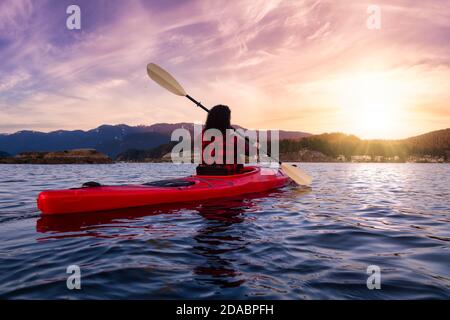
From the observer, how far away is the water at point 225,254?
12.3ft

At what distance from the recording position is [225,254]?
508cm

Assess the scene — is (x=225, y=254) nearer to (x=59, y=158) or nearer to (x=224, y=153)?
(x=224, y=153)

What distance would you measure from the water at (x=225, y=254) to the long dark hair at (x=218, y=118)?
146 inches

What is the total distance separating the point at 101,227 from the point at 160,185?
3412mm

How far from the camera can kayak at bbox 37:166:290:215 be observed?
8.13 metres

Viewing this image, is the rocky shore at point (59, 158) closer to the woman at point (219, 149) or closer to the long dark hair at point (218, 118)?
the woman at point (219, 149)

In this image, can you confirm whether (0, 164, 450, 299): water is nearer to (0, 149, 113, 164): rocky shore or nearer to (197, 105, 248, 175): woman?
(197, 105, 248, 175): woman

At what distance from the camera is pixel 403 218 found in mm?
8609

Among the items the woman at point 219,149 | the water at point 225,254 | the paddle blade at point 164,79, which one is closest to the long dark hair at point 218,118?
the woman at point 219,149

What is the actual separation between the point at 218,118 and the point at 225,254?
730 cm

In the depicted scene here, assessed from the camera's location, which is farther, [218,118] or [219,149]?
[219,149]

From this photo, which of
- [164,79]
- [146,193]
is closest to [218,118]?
[164,79]
